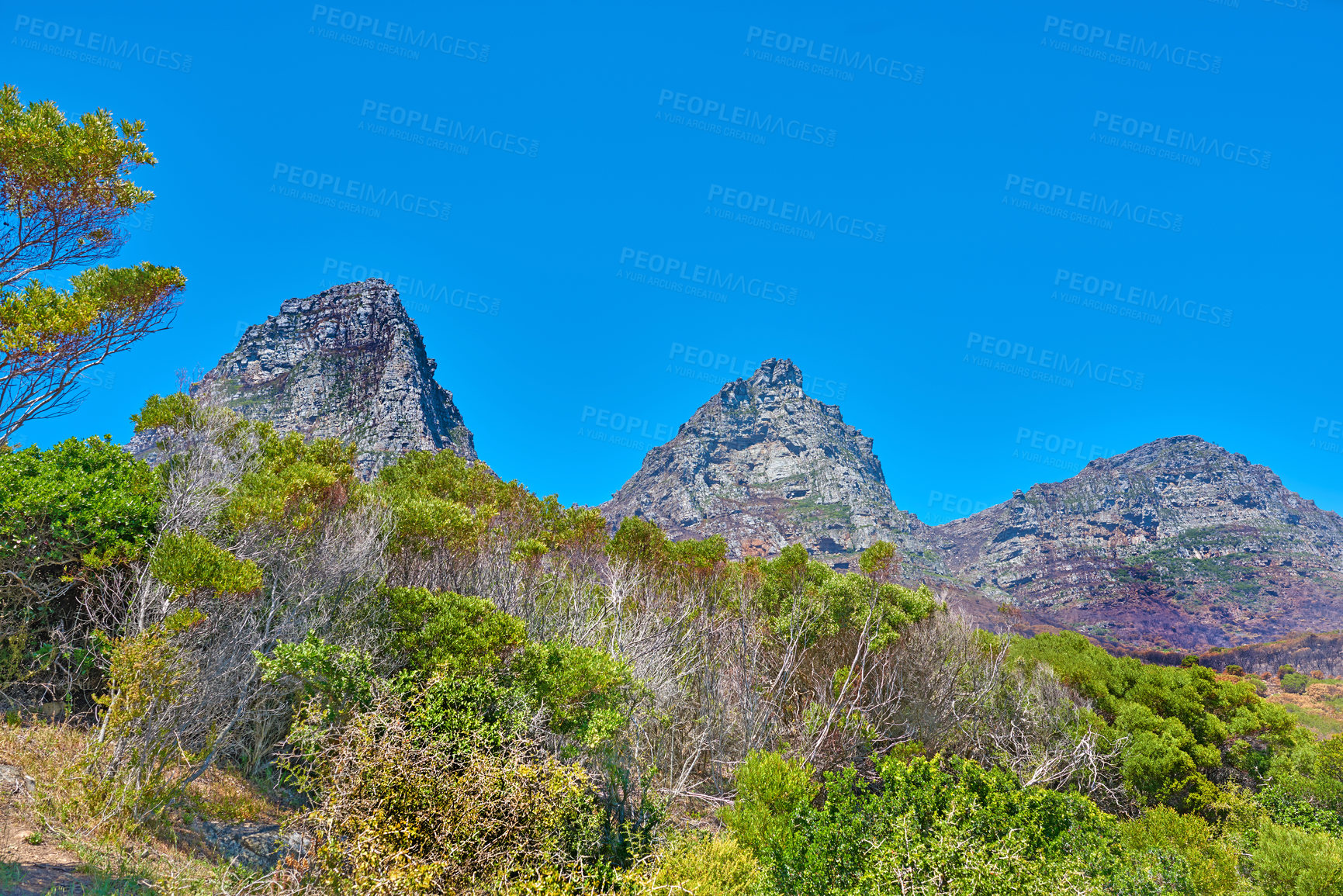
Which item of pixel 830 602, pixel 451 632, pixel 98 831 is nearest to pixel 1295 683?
pixel 830 602

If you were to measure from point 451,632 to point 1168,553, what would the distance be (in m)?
171

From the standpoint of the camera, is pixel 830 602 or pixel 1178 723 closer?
pixel 830 602

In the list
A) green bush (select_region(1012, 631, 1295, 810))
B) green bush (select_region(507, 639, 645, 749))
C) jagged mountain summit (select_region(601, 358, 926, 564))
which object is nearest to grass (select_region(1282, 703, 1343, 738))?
green bush (select_region(1012, 631, 1295, 810))

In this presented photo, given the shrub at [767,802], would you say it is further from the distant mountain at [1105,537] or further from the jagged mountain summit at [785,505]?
the jagged mountain summit at [785,505]

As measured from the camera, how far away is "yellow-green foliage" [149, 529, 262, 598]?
26.7 ft

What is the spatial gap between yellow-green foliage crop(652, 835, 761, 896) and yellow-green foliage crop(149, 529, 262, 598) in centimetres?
716

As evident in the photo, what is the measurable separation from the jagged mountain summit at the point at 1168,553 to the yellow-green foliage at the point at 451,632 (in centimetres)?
11127

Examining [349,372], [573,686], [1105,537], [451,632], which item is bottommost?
[573,686]

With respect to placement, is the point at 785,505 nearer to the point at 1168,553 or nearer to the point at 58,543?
the point at 1168,553

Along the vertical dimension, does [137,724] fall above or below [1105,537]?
below

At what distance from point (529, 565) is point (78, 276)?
36.3ft

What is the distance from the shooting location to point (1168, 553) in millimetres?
131500

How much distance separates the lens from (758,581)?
1912 cm

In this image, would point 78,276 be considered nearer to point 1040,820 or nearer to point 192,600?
point 192,600
